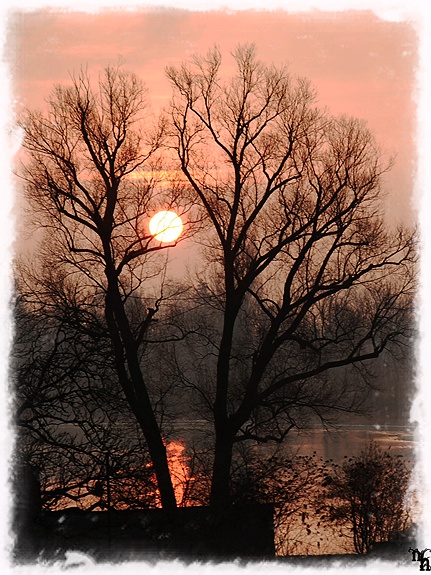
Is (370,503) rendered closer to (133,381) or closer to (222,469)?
(222,469)

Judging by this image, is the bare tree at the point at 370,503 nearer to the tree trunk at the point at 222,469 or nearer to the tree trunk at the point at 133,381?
the tree trunk at the point at 222,469

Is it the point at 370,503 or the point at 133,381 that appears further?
the point at 133,381

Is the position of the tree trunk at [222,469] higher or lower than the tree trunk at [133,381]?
lower

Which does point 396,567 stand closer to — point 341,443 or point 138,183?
point 138,183

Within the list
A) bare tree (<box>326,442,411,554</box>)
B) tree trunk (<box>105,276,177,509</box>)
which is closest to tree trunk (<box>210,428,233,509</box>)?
tree trunk (<box>105,276,177,509</box>)

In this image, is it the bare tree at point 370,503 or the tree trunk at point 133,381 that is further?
the tree trunk at point 133,381

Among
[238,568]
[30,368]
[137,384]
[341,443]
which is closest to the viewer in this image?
[30,368]

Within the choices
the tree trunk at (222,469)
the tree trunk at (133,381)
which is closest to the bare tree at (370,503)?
the tree trunk at (222,469)

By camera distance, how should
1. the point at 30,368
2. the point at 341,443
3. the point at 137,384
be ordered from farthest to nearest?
the point at 341,443 → the point at 137,384 → the point at 30,368

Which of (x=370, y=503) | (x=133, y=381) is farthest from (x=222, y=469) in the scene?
(x=370, y=503)

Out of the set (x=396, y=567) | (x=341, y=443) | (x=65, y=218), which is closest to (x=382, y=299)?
(x=65, y=218)

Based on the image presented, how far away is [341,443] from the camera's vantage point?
1206 inches

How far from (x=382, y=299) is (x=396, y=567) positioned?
8.59 m

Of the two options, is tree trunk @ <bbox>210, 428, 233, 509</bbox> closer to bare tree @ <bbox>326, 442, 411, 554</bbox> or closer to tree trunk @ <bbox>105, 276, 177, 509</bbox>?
tree trunk @ <bbox>105, 276, 177, 509</bbox>
